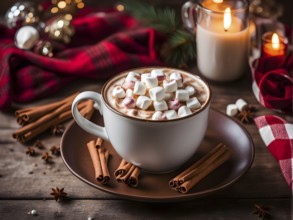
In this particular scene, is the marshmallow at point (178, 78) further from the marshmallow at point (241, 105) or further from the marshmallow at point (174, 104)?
the marshmallow at point (241, 105)

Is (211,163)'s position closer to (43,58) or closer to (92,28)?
(43,58)

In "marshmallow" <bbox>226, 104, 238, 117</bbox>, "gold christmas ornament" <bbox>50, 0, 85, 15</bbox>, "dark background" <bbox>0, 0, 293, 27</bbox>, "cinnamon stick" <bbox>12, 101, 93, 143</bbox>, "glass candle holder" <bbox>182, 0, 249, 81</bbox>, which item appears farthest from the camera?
"dark background" <bbox>0, 0, 293, 27</bbox>

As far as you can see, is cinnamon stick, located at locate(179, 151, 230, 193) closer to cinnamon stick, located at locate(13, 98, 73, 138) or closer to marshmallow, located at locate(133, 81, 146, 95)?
marshmallow, located at locate(133, 81, 146, 95)

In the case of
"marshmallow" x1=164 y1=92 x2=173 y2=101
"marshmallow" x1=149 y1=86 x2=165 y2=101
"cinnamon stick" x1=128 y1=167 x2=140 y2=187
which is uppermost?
"marshmallow" x1=149 y1=86 x2=165 y2=101

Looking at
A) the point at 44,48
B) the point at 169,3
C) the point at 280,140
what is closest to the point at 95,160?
the point at 280,140

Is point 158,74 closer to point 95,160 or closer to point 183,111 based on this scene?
point 183,111

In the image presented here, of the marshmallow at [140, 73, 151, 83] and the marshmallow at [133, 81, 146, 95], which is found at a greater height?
the marshmallow at [133, 81, 146, 95]

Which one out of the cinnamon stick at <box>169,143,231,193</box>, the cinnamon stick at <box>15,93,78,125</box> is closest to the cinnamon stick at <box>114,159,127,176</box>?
the cinnamon stick at <box>169,143,231,193</box>
